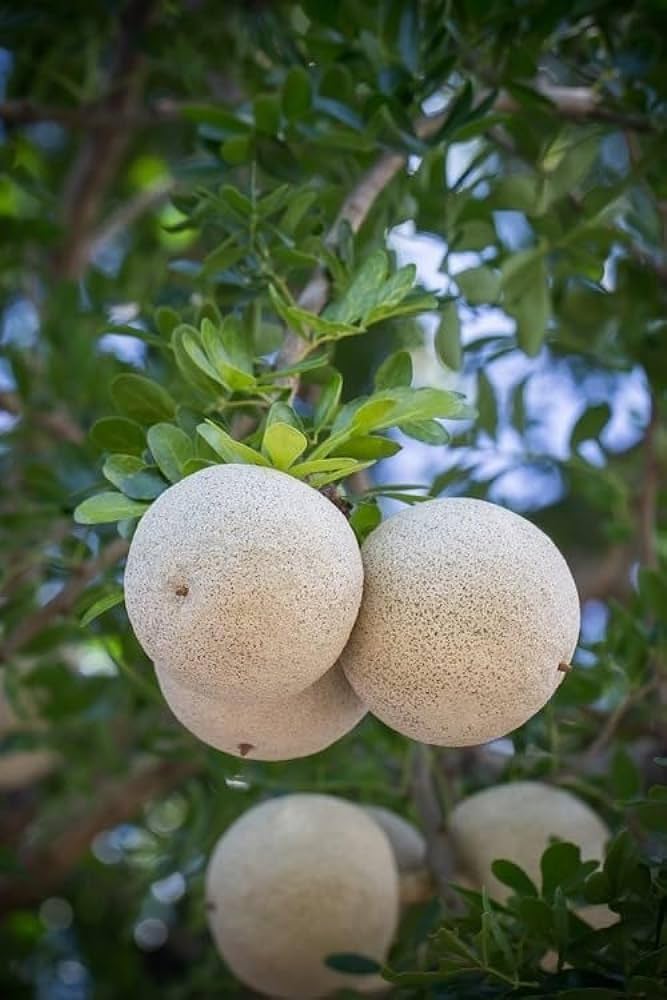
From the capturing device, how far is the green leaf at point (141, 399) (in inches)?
50.1

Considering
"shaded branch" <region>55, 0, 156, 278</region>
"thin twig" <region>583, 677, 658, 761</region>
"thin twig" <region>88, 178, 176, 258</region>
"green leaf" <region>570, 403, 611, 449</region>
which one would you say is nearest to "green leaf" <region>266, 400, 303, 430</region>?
"thin twig" <region>583, 677, 658, 761</region>

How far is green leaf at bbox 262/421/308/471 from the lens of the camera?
1.06 m

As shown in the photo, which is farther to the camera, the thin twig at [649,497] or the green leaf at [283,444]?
the thin twig at [649,497]

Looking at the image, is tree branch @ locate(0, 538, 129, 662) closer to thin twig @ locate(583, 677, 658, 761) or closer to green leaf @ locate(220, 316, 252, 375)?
green leaf @ locate(220, 316, 252, 375)

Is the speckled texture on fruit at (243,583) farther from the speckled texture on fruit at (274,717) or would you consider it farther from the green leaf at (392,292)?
the green leaf at (392,292)

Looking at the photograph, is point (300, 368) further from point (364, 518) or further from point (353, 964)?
point (353, 964)

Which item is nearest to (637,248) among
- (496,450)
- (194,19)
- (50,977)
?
(496,450)

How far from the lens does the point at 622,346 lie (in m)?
2.10

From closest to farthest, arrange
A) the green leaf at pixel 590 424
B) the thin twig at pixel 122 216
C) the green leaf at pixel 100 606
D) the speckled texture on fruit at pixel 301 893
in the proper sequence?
the green leaf at pixel 100 606 < the speckled texture on fruit at pixel 301 893 < the green leaf at pixel 590 424 < the thin twig at pixel 122 216

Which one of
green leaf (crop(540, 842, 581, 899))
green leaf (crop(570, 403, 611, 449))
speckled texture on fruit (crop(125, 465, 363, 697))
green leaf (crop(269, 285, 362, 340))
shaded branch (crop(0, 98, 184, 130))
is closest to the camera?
speckled texture on fruit (crop(125, 465, 363, 697))

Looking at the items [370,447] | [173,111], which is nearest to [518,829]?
[370,447]

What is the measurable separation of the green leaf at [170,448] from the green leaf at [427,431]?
0.20m

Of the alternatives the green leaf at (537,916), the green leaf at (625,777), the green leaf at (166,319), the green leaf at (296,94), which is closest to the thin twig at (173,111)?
the green leaf at (296,94)

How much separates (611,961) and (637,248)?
42.7 inches
